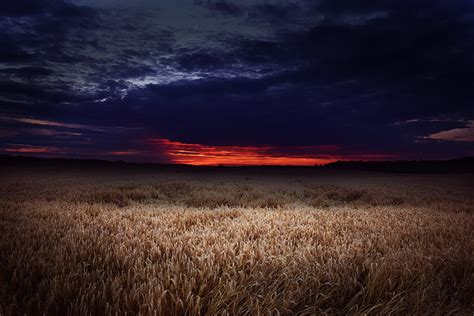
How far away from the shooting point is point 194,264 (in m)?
3.34

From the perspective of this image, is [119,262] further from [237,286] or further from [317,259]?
[317,259]

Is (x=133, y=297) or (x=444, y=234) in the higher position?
(x=133, y=297)

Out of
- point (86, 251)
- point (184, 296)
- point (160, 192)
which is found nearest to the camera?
point (184, 296)

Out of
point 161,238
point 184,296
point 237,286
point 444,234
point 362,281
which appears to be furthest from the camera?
point 444,234

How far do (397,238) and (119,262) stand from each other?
12.6 ft

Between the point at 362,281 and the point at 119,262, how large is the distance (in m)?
2.41

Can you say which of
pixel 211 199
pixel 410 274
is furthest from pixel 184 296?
pixel 211 199

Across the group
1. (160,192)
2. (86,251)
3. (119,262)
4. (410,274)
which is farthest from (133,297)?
(160,192)

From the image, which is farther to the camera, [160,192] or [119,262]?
[160,192]

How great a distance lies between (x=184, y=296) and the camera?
2.57m

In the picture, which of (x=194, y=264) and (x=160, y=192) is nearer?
(x=194, y=264)

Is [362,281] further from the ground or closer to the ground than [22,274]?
closer to the ground

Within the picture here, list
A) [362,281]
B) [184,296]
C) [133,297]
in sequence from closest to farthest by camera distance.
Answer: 1. [133,297]
2. [184,296]
3. [362,281]

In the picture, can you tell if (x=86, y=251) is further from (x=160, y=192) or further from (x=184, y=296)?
(x=160, y=192)
